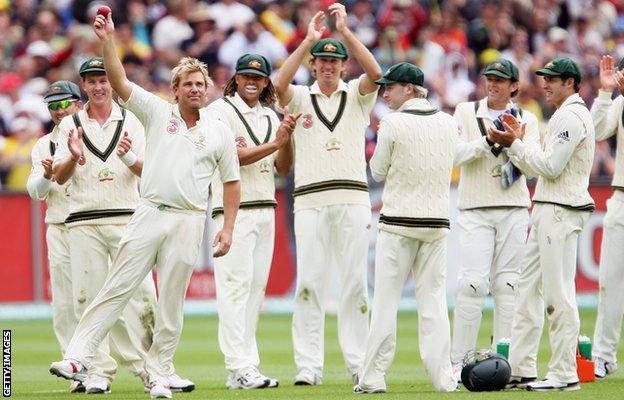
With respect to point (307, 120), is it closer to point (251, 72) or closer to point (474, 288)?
point (251, 72)

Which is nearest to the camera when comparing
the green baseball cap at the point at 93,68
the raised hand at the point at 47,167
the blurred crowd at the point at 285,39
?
the raised hand at the point at 47,167

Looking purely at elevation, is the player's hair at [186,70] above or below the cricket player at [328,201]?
above

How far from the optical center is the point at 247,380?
12.7 meters

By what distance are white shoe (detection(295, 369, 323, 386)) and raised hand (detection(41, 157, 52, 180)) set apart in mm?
2807

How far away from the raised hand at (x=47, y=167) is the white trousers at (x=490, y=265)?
3.64m

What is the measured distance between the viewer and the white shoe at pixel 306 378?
1308 cm

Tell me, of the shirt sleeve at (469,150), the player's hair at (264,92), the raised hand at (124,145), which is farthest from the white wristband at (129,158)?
the shirt sleeve at (469,150)

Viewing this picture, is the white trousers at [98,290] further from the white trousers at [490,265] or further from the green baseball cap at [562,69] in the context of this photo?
the green baseball cap at [562,69]

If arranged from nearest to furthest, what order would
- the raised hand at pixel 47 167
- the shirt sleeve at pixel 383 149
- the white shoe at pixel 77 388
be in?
1. the shirt sleeve at pixel 383 149
2. the raised hand at pixel 47 167
3. the white shoe at pixel 77 388

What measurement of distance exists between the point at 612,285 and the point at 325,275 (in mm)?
2617

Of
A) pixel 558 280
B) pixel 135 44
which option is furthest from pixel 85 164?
pixel 135 44

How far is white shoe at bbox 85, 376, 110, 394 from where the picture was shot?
12438mm

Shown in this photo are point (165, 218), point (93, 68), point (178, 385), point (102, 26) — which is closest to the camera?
point (102, 26)

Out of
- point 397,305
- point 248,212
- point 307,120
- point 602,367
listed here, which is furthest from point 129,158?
point 602,367
